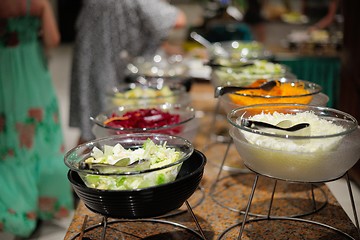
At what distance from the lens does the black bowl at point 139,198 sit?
0.97 meters

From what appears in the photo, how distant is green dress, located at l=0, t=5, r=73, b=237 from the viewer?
8.89 ft

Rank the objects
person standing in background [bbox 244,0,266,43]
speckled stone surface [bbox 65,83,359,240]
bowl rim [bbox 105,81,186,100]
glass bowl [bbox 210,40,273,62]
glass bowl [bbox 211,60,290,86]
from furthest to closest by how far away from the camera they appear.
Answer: person standing in background [bbox 244,0,266,43]
glass bowl [bbox 210,40,273,62]
bowl rim [bbox 105,81,186,100]
glass bowl [bbox 211,60,290,86]
speckled stone surface [bbox 65,83,359,240]

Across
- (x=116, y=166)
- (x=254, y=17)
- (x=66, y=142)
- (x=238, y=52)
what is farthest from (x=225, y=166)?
(x=254, y=17)

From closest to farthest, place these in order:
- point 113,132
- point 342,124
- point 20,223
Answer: point 342,124
point 113,132
point 20,223

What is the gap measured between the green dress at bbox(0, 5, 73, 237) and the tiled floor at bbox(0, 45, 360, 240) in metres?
0.13

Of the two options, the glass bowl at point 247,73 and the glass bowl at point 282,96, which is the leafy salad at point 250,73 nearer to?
the glass bowl at point 247,73

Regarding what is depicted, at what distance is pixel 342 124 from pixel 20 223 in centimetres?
213

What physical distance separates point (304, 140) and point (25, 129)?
2.11 metres

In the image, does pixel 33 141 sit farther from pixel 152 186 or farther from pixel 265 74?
pixel 152 186

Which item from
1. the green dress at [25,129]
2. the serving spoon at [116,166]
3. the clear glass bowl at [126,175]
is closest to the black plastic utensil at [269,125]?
the clear glass bowl at [126,175]

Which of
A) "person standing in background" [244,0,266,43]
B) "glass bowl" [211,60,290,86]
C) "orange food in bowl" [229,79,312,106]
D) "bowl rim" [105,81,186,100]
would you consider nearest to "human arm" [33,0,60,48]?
"bowl rim" [105,81,186,100]

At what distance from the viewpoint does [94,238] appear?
1252 mm

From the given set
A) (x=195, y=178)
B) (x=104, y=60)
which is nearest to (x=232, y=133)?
(x=195, y=178)

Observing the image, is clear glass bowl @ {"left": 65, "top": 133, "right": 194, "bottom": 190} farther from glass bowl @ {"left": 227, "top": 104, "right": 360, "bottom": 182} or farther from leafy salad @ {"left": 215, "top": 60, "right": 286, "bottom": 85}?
leafy salad @ {"left": 215, "top": 60, "right": 286, "bottom": 85}
